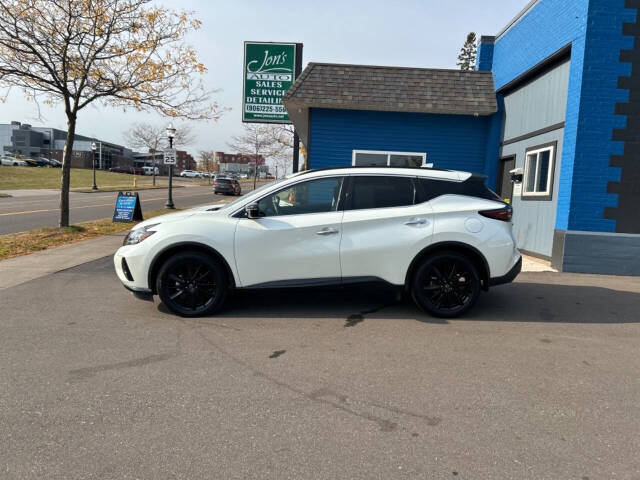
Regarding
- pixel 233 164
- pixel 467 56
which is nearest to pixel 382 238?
pixel 467 56

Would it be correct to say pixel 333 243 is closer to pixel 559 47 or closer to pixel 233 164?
pixel 559 47

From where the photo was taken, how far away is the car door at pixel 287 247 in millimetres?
5070

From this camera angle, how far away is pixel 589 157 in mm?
8172

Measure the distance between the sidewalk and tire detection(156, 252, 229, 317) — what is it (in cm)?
303

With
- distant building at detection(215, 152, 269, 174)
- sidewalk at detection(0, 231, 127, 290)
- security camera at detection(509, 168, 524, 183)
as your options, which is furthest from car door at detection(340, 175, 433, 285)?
distant building at detection(215, 152, 269, 174)

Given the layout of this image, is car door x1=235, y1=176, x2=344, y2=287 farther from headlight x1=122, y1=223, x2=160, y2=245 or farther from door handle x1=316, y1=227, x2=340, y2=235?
headlight x1=122, y1=223, x2=160, y2=245

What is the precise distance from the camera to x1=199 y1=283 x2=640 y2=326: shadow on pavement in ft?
17.6

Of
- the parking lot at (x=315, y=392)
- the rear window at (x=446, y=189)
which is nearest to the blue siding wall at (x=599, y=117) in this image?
the parking lot at (x=315, y=392)

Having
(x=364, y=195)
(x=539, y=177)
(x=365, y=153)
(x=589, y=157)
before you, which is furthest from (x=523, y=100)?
(x=364, y=195)

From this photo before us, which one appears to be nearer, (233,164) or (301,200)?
(301,200)

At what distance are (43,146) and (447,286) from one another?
12622 cm

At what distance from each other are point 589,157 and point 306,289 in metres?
6.20

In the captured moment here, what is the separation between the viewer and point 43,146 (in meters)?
109

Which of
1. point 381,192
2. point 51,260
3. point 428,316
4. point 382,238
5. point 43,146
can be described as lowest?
point 51,260
